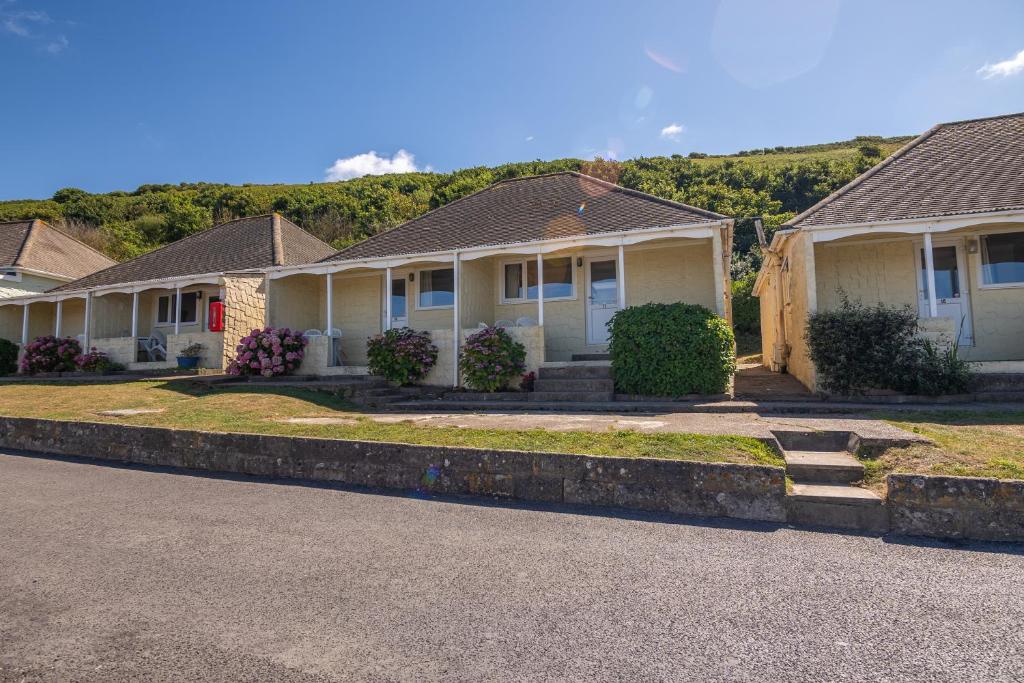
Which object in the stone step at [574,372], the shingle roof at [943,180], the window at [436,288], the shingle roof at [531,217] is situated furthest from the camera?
the window at [436,288]

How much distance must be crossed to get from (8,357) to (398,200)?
77.2 ft

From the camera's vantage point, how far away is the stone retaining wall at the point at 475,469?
173 inches

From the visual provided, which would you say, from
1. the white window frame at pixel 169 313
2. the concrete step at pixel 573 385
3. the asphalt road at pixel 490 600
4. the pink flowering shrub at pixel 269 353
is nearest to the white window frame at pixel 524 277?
the concrete step at pixel 573 385

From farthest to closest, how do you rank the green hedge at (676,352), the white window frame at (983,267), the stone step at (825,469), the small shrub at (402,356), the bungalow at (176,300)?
the bungalow at (176,300) → the small shrub at (402,356) → the white window frame at (983,267) → the green hedge at (676,352) → the stone step at (825,469)

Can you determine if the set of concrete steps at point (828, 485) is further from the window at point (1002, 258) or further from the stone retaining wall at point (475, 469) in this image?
the window at point (1002, 258)

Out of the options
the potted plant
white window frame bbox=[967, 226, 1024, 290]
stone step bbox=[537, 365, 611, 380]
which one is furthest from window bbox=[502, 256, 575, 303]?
the potted plant

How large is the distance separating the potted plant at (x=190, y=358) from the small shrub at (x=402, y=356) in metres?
7.23

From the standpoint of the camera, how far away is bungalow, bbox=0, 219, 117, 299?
23322mm

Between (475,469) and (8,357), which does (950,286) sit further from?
(8,357)

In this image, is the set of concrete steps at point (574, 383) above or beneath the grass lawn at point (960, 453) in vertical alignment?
above

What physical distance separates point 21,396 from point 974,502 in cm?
1646

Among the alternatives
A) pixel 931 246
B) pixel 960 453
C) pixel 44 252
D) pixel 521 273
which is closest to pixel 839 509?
pixel 960 453

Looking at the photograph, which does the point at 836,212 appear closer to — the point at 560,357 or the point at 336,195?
the point at 560,357

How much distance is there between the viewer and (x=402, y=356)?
12.0m
